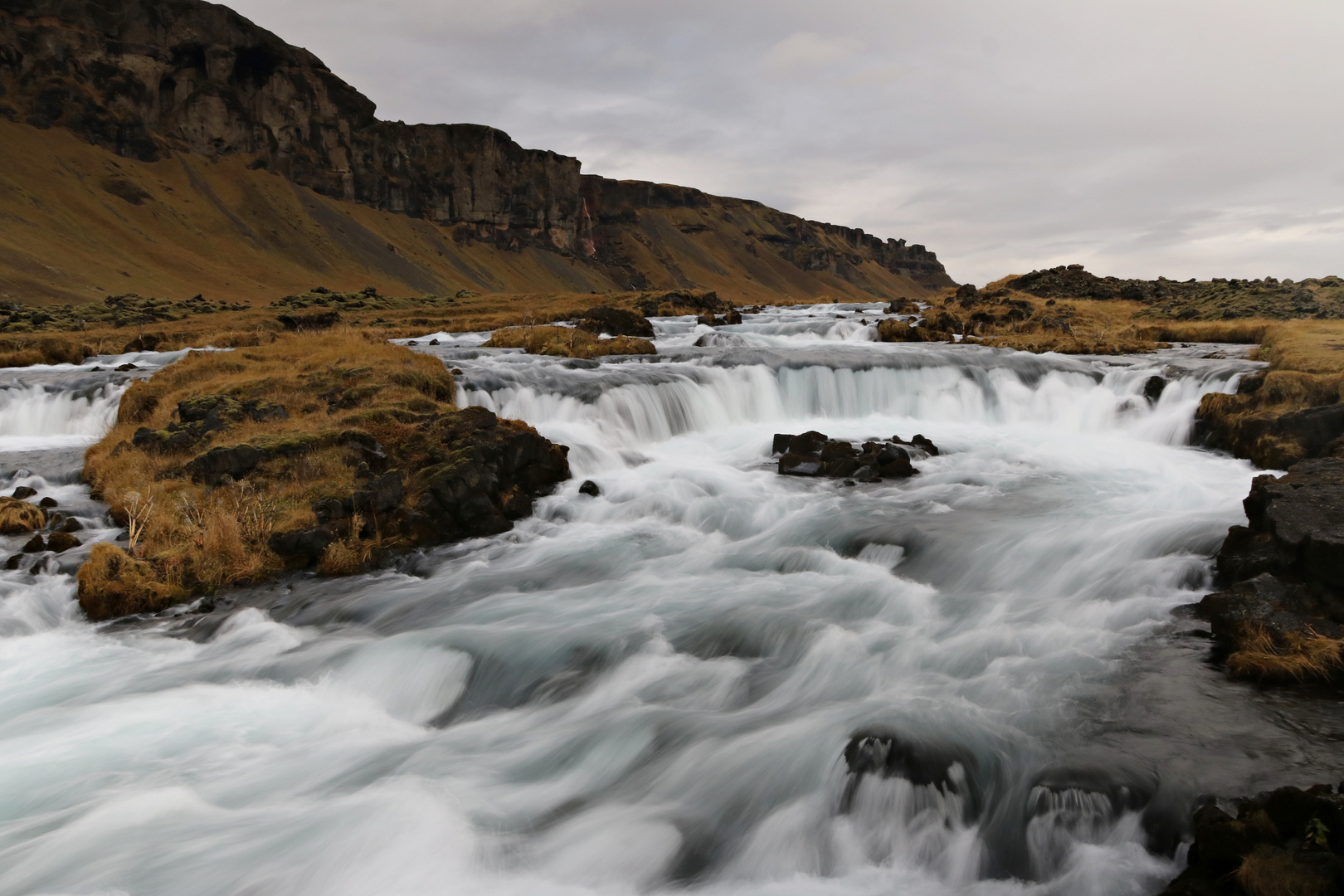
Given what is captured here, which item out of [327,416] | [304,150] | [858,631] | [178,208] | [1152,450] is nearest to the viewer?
[858,631]

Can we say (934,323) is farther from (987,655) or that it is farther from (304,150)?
(304,150)

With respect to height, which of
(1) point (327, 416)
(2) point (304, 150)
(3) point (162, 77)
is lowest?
(1) point (327, 416)

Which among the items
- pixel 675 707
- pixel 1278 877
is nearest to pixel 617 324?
pixel 675 707

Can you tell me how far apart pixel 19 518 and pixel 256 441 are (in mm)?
A: 3168

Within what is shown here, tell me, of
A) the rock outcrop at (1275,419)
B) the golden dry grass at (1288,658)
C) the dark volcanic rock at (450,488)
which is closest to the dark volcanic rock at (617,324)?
the dark volcanic rock at (450,488)

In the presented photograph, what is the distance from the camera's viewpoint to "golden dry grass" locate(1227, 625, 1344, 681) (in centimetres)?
609

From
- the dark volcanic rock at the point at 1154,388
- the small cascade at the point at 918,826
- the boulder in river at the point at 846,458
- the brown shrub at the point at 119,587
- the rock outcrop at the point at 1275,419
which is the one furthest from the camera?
the dark volcanic rock at the point at 1154,388

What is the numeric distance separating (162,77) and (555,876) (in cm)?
13766

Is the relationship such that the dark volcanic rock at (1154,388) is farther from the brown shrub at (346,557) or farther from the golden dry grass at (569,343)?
the brown shrub at (346,557)

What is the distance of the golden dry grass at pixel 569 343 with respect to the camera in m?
26.7

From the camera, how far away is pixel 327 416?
1351cm

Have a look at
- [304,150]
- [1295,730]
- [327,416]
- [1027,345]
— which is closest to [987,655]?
[1295,730]

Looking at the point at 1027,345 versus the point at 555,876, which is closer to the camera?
the point at 555,876

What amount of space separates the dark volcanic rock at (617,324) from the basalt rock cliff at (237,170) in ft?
168
